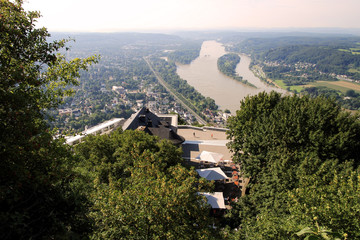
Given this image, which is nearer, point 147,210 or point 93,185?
point 147,210

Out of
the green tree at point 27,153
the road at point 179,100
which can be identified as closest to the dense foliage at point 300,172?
the green tree at point 27,153

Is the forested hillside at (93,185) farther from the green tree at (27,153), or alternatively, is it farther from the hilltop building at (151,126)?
the hilltop building at (151,126)

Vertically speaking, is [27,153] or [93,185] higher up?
[27,153]

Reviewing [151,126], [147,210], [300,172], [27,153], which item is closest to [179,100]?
[151,126]

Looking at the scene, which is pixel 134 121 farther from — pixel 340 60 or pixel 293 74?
pixel 340 60

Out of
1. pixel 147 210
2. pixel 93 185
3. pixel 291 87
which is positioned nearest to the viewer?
pixel 147 210

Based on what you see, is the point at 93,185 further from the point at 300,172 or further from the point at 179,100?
the point at 179,100

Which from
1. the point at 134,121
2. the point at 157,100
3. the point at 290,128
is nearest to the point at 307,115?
the point at 290,128

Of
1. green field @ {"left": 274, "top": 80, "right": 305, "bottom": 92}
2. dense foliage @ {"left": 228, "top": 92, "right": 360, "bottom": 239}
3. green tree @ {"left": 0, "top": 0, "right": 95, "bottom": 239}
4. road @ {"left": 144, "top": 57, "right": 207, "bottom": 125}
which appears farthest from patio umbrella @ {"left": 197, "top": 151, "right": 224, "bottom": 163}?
green field @ {"left": 274, "top": 80, "right": 305, "bottom": 92}

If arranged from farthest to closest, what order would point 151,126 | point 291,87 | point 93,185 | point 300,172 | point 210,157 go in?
1. point 291,87
2. point 151,126
3. point 210,157
4. point 300,172
5. point 93,185
